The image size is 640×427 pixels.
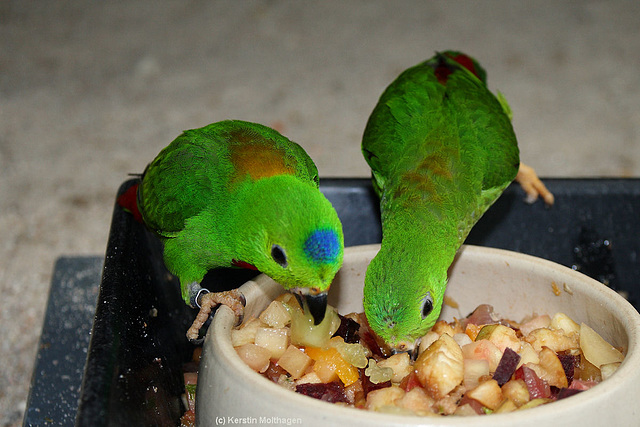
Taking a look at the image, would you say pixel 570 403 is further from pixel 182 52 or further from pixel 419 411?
pixel 182 52

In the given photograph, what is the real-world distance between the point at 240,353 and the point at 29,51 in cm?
359

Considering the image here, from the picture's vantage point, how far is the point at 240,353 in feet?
3.59

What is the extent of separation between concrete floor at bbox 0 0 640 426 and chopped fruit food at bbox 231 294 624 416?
1.51 metres

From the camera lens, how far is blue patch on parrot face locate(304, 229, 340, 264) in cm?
114

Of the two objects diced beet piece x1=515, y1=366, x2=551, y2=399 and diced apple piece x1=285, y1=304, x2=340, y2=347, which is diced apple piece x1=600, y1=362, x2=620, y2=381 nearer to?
diced beet piece x1=515, y1=366, x2=551, y2=399

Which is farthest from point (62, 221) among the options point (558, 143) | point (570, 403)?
point (570, 403)

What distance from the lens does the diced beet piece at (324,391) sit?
1.05m

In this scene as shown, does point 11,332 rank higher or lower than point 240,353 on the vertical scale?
lower

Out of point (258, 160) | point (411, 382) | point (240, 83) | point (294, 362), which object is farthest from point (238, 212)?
point (240, 83)

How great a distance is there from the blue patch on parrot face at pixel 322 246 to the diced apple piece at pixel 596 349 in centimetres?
43

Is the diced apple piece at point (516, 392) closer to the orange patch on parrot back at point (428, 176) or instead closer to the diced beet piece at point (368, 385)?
the diced beet piece at point (368, 385)

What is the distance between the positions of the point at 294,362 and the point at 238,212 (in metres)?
0.34

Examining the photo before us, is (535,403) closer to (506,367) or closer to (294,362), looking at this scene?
(506,367)

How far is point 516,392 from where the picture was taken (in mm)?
1010
